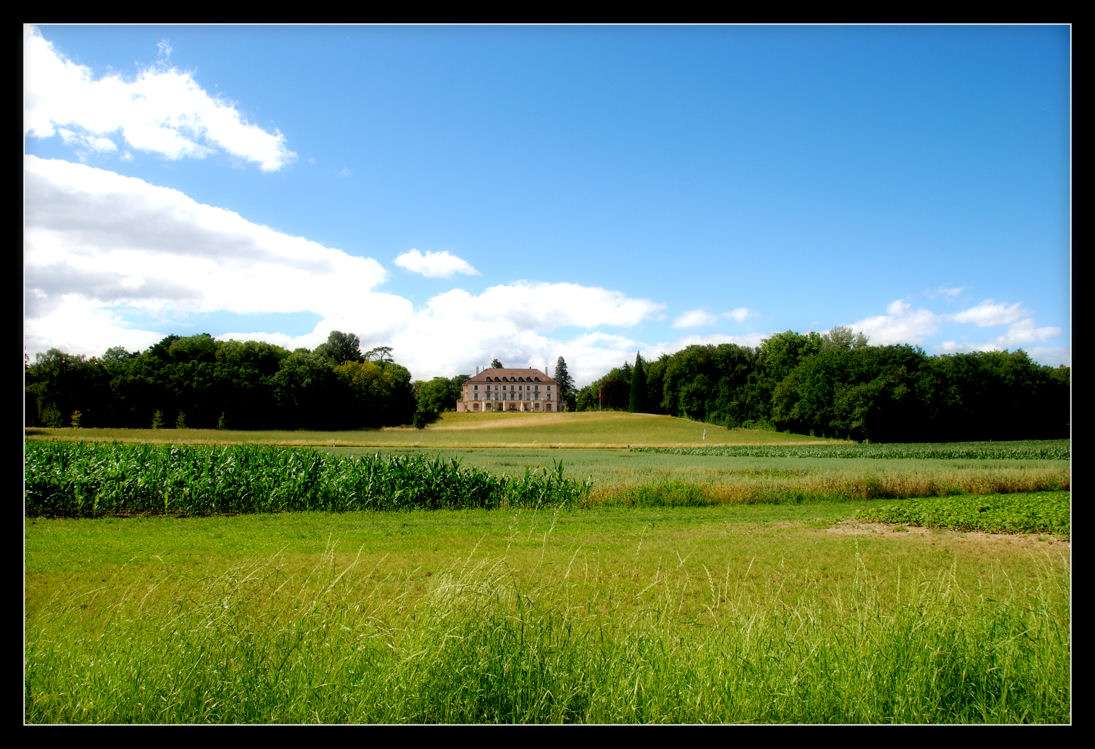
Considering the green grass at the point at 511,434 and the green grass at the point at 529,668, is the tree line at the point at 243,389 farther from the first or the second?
the green grass at the point at 529,668

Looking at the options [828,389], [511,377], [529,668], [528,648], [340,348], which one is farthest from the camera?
[828,389]

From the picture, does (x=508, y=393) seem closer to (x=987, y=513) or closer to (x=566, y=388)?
(x=566, y=388)

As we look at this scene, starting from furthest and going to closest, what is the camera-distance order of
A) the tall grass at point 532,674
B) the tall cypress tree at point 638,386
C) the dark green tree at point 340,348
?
the tall cypress tree at point 638,386
the dark green tree at point 340,348
the tall grass at point 532,674

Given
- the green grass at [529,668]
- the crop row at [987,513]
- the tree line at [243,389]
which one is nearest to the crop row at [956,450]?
the crop row at [987,513]

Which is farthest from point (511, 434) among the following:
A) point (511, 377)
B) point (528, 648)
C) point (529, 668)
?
point (529, 668)

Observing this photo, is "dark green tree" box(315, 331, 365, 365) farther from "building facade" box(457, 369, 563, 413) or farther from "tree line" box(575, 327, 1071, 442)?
"tree line" box(575, 327, 1071, 442)
